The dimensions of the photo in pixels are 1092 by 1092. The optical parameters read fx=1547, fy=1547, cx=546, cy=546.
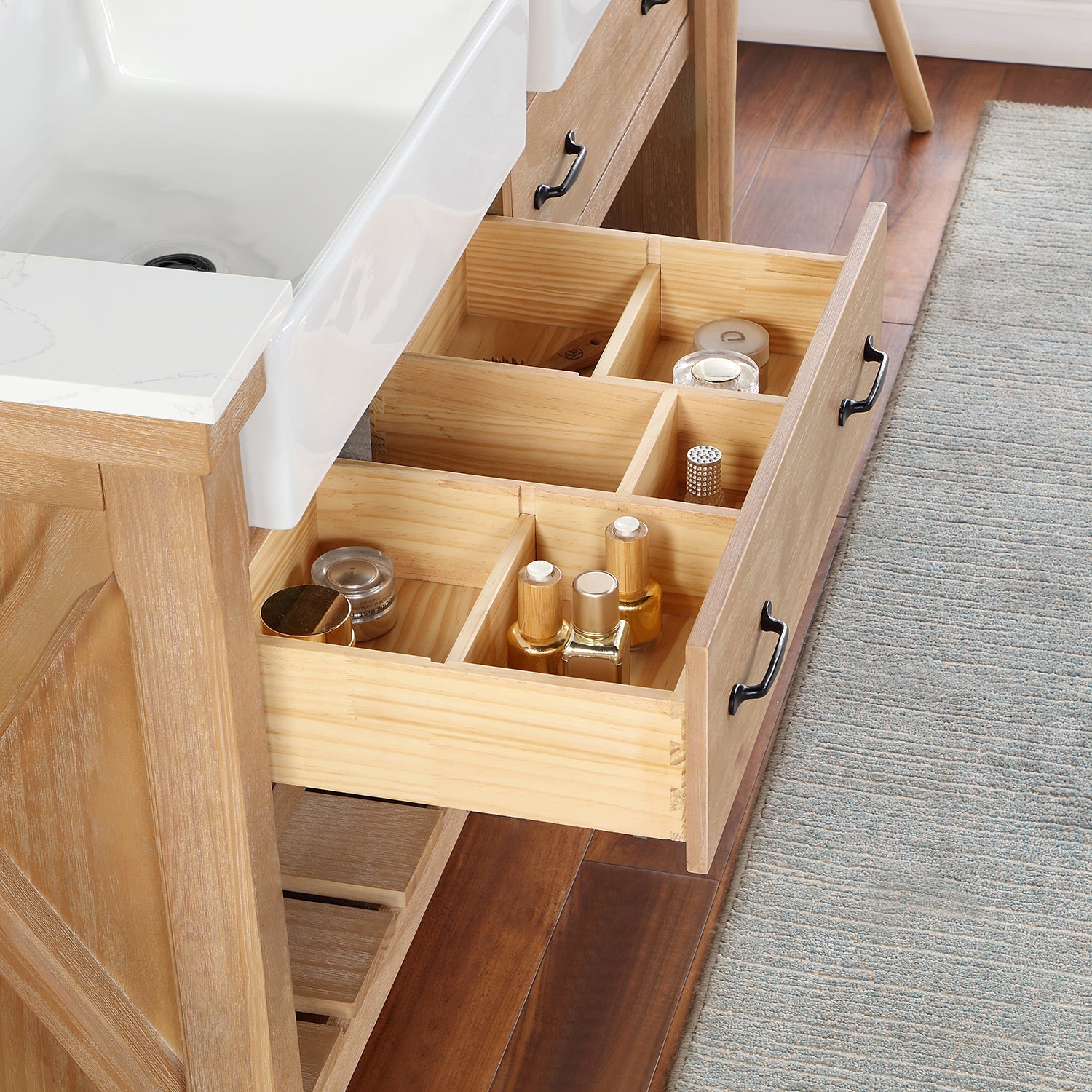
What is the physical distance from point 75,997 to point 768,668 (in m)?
0.49

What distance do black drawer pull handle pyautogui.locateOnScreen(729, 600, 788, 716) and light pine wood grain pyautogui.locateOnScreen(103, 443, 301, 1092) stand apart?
288 millimetres

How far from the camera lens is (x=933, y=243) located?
2.55m

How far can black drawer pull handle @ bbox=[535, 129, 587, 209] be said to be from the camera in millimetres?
1477

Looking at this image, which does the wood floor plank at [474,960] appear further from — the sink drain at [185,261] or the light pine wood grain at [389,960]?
the sink drain at [185,261]

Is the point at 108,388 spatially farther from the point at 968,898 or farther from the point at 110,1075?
the point at 968,898

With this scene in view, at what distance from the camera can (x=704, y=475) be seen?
44.5 inches

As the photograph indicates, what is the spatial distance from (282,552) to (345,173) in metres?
0.27

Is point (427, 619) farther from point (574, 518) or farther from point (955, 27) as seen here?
point (955, 27)

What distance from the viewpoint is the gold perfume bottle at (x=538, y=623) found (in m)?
1.00

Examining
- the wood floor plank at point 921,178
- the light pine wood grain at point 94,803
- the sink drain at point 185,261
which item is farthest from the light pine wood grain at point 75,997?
the wood floor plank at point 921,178

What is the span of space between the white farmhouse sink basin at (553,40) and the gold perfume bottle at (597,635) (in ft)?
1.51

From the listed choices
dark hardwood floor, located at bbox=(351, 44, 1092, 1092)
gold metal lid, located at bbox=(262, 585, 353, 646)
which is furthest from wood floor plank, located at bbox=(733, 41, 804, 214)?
gold metal lid, located at bbox=(262, 585, 353, 646)

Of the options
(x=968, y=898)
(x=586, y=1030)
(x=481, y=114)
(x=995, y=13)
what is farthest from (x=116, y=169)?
(x=995, y=13)

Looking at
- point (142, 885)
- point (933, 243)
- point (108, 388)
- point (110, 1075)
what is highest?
point (108, 388)
